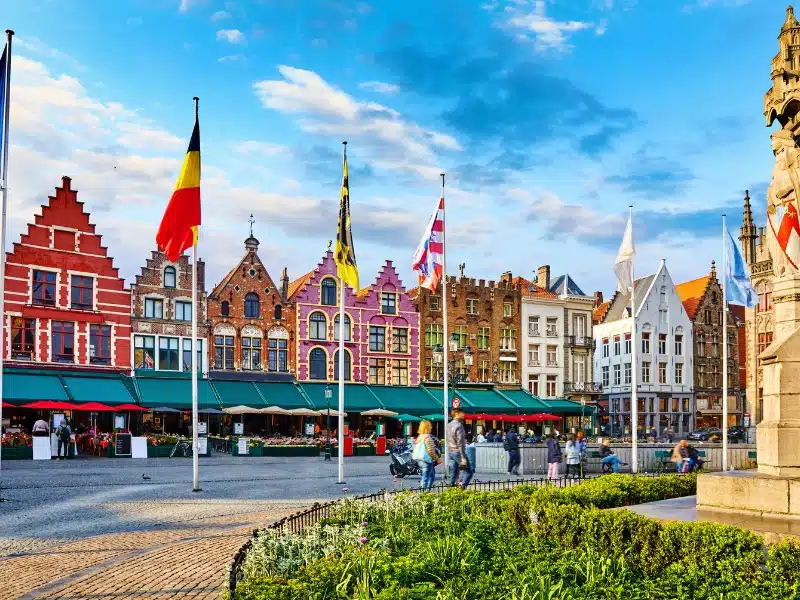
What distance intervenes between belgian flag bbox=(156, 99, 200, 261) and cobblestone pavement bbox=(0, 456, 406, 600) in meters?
6.47

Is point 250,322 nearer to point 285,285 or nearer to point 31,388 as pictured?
point 285,285

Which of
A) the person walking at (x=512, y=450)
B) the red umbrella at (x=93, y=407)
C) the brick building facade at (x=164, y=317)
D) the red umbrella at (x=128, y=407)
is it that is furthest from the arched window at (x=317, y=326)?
the person walking at (x=512, y=450)

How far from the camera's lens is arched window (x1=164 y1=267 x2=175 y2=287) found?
50181 mm

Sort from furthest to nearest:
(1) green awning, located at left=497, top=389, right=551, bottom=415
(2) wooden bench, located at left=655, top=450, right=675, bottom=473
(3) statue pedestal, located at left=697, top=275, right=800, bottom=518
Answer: (1) green awning, located at left=497, top=389, right=551, bottom=415 < (2) wooden bench, located at left=655, top=450, right=675, bottom=473 < (3) statue pedestal, located at left=697, top=275, right=800, bottom=518

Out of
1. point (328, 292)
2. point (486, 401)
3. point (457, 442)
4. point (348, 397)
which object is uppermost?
point (328, 292)

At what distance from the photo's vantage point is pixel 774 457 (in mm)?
11906

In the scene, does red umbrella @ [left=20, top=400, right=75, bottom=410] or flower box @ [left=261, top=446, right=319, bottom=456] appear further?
red umbrella @ [left=20, top=400, right=75, bottom=410]

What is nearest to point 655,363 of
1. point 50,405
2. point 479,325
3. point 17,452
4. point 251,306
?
point 479,325

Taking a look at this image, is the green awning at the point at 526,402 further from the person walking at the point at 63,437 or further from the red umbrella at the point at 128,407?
the person walking at the point at 63,437

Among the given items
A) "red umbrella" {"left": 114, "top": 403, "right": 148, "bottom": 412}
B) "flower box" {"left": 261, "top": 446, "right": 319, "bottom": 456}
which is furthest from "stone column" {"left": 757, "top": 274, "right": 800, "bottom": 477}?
"red umbrella" {"left": 114, "top": 403, "right": 148, "bottom": 412}

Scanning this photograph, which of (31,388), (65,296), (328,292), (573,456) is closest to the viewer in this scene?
(573,456)

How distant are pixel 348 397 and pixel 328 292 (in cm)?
764

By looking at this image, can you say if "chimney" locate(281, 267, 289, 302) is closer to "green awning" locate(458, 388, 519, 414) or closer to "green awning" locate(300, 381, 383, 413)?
"green awning" locate(300, 381, 383, 413)

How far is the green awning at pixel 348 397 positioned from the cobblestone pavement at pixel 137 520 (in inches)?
762
